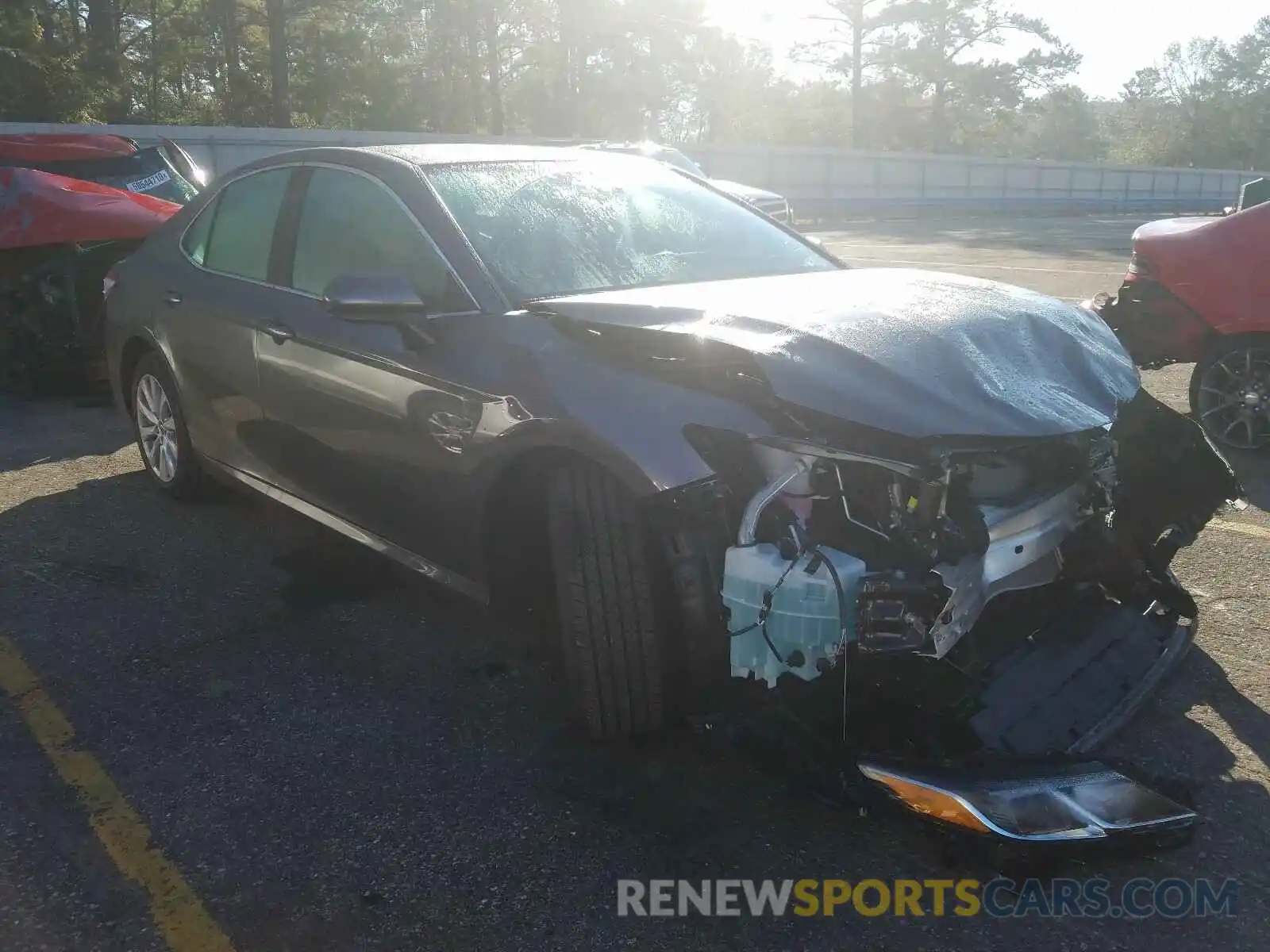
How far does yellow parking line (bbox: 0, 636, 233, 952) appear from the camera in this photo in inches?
103

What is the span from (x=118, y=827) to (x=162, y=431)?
2.98 m

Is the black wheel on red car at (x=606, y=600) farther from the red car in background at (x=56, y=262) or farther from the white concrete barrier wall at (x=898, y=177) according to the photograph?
the white concrete barrier wall at (x=898, y=177)

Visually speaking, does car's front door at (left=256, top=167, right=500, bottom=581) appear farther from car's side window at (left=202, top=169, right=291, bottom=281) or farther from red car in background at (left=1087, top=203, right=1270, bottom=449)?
red car in background at (left=1087, top=203, right=1270, bottom=449)

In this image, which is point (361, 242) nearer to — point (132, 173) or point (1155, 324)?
point (1155, 324)

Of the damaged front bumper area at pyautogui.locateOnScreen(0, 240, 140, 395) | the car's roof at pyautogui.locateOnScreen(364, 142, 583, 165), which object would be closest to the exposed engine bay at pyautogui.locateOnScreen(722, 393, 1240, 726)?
the car's roof at pyautogui.locateOnScreen(364, 142, 583, 165)

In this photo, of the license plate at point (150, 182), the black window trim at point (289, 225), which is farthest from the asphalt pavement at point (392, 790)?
the license plate at point (150, 182)

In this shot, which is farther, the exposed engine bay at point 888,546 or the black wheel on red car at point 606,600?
the black wheel on red car at point 606,600

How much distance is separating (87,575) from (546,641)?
7.75 feet

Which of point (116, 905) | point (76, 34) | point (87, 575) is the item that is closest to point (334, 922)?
point (116, 905)

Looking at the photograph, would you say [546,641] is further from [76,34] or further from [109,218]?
[76,34]

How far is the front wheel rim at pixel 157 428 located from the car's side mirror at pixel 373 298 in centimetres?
216

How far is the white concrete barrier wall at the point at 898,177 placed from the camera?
2624 cm

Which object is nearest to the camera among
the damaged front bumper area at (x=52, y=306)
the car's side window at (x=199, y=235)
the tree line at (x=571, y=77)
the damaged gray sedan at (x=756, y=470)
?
the damaged gray sedan at (x=756, y=470)

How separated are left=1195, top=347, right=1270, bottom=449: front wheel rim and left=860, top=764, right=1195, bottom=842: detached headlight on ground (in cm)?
437
